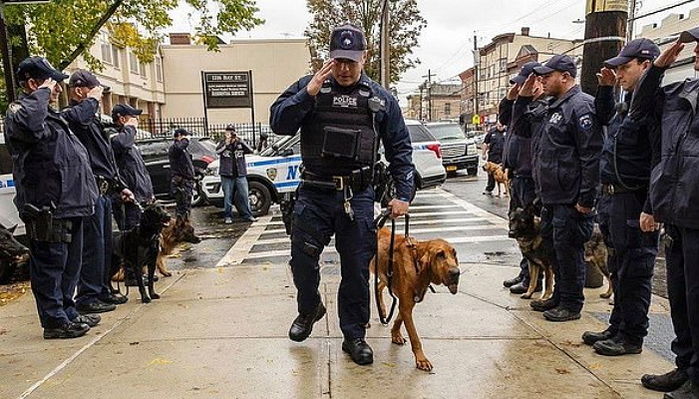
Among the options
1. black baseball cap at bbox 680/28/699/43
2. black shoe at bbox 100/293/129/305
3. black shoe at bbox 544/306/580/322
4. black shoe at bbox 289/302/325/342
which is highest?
black baseball cap at bbox 680/28/699/43

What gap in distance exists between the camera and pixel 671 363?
→ 3.57 meters

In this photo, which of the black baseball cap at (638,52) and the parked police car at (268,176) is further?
the parked police car at (268,176)

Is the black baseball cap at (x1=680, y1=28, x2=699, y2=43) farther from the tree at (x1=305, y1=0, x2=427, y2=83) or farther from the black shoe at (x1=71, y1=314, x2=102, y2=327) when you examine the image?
the tree at (x1=305, y1=0, x2=427, y2=83)

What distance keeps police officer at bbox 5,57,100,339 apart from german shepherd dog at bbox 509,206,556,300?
3771 millimetres

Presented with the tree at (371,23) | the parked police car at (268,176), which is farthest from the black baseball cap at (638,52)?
the tree at (371,23)

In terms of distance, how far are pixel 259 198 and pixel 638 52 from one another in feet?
29.3

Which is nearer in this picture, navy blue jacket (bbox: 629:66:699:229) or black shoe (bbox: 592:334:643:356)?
navy blue jacket (bbox: 629:66:699:229)

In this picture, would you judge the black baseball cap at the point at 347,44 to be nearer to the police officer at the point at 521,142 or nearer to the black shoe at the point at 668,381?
the police officer at the point at 521,142

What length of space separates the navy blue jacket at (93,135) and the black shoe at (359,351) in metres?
2.89

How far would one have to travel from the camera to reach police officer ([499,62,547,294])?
16.7 feet

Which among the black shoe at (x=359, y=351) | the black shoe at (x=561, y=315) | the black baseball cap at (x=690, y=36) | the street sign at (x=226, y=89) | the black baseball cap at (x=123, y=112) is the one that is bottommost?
the black shoe at (x=561, y=315)

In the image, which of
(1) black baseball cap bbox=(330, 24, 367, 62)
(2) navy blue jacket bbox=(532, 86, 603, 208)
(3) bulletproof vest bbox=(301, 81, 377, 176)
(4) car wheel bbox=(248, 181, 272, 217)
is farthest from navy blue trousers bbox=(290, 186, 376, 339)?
(4) car wheel bbox=(248, 181, 272, 217)

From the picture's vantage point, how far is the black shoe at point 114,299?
521 centimetres

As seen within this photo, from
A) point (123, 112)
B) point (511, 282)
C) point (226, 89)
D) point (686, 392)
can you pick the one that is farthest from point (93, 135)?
point (226, 89)
